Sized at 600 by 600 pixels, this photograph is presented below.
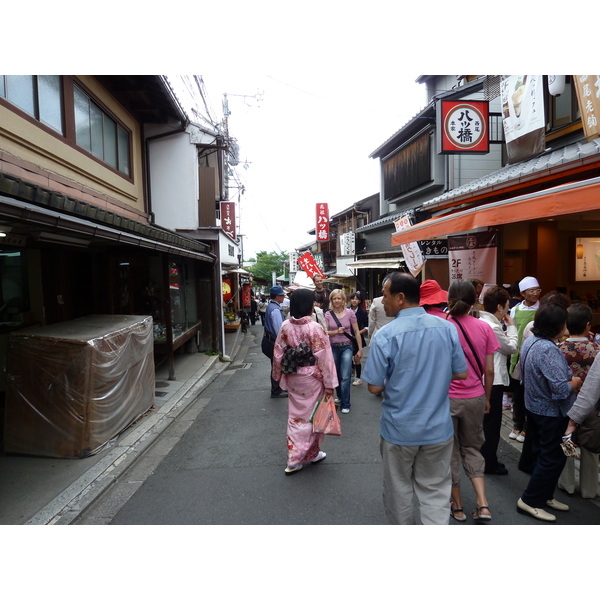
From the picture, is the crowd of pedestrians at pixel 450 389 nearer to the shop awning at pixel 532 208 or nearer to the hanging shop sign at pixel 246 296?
the shop awning at pixel 532 208

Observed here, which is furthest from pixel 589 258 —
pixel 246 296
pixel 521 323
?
pixel 246 296

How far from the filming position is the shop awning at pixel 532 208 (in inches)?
145

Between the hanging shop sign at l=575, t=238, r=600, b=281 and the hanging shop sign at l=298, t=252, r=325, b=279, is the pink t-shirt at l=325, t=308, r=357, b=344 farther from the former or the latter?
the hanging shop sign at l=298, t=252, r=325, b=279

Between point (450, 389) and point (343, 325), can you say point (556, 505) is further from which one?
point (343, 325)

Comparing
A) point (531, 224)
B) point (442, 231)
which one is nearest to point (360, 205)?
point (531, 224)

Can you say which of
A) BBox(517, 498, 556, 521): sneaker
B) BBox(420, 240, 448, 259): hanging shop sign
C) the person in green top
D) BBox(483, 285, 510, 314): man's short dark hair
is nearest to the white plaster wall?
BBox(420, 240, 448, 259): hanging shop sign

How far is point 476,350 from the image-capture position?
10.9 ft

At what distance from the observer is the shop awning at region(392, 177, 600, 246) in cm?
370

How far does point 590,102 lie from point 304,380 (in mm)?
5211

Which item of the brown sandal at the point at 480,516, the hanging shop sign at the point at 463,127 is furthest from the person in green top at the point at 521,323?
the hanging shop sign at the point at 463,127

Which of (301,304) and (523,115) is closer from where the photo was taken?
(301,304)

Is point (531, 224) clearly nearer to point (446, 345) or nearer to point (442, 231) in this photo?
point (442, 231)
